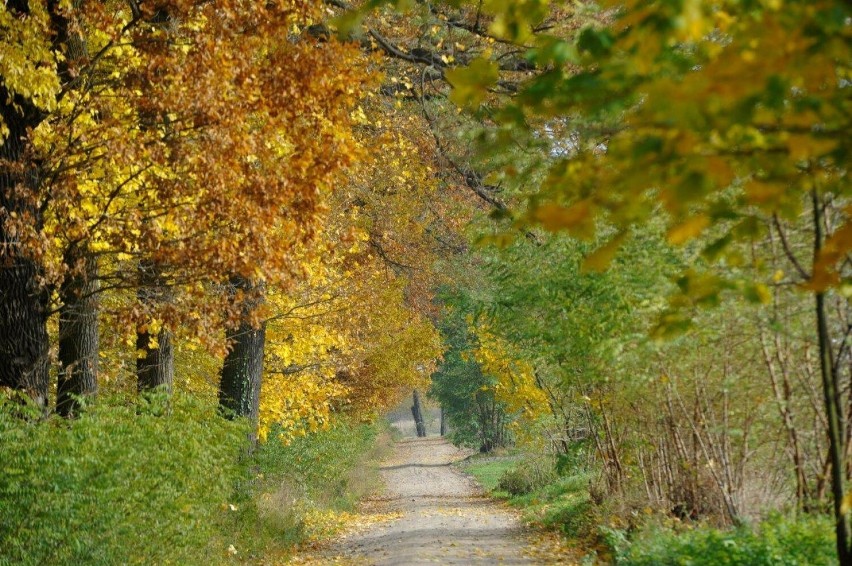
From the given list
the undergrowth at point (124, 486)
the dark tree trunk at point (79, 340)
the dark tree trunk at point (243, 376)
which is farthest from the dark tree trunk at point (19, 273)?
the dark tree trunk at point (243, 376)

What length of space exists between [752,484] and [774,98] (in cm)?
824

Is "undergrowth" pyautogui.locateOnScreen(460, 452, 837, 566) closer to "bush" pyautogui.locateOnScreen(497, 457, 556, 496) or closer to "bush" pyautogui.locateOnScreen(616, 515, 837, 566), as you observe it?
"bush" pyautogui.locateOnScreen(616, 515, 837, 566)

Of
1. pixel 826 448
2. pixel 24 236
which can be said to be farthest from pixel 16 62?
pixel 826 448

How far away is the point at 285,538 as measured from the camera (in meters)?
16.4

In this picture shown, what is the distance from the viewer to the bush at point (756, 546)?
777 centimetres

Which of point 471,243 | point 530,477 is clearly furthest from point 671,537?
point 530,477

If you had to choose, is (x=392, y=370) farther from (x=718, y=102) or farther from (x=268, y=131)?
(x=718, y=102)

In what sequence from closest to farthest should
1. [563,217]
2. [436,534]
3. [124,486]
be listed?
1. [563,217]
2. [124,486]
3. [436,534]

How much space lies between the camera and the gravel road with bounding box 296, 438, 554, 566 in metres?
14.1

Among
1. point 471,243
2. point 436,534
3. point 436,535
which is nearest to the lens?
point 471,243

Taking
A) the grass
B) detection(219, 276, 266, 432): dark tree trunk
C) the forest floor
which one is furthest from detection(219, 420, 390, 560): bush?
the grass

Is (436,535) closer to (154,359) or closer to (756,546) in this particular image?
(154,359)

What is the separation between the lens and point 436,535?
17062 mm

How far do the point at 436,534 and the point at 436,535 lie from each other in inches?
7.5
